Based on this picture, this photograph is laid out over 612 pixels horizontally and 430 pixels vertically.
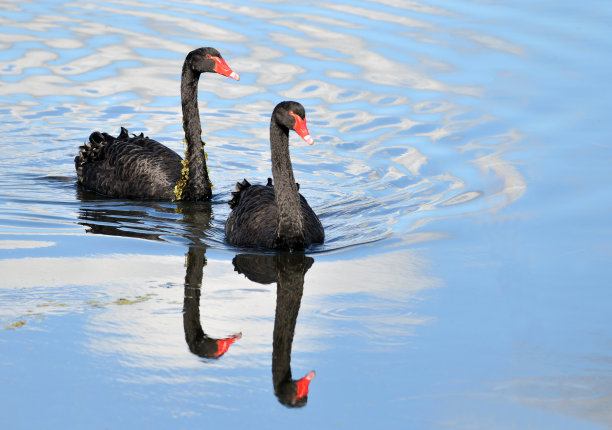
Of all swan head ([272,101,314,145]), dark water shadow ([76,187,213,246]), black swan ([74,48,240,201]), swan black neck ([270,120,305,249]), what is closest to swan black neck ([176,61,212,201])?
black swan ([74,48,240,201])

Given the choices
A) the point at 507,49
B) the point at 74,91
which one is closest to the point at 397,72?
the point at 507,49

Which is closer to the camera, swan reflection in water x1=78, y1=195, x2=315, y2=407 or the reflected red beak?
the reflected red beak

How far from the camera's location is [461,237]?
7785 millimetres

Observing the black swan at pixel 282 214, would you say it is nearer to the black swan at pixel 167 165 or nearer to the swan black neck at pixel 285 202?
the swan black neck at pixel 285 202

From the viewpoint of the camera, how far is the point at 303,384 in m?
4.98

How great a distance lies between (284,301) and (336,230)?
2.22 meters

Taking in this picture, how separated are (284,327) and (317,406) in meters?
1.10

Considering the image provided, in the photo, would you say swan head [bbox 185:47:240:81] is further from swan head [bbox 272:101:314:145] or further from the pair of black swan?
swan head [bbox 272:101:314:145]

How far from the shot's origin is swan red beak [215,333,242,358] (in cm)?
536

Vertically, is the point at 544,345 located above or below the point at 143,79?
above

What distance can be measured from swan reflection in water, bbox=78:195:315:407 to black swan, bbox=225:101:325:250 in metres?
0.18

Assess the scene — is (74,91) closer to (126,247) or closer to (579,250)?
(126,247)

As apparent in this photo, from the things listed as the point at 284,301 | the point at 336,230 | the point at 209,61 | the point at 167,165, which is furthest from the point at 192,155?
the point at 284,301

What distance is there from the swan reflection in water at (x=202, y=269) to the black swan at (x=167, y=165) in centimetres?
14
